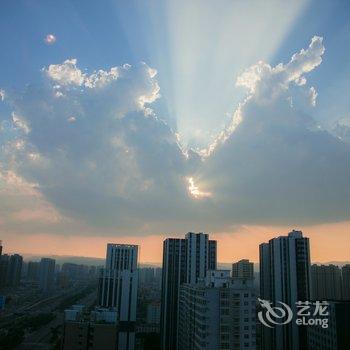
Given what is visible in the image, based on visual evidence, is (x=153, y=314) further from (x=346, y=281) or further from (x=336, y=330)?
(x=336, y=330)

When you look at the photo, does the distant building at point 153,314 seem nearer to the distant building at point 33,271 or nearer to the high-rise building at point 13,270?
the high-rise building at point 13,270

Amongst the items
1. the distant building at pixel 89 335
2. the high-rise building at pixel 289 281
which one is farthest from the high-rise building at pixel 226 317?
the high-rise building at pixel 289 281

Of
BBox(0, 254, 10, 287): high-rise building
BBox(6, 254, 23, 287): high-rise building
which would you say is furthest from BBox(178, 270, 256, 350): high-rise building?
BBox(6, 254, 23, 287): high-rise building

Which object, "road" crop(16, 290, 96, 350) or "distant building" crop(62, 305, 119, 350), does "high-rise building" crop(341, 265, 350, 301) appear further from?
"road" crop(16, 290, 96, 350)

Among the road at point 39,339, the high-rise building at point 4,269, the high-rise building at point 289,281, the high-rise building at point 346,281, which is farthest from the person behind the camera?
the high-rise building at point 4,269

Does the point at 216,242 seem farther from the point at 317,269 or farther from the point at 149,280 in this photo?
the point at 149,280
